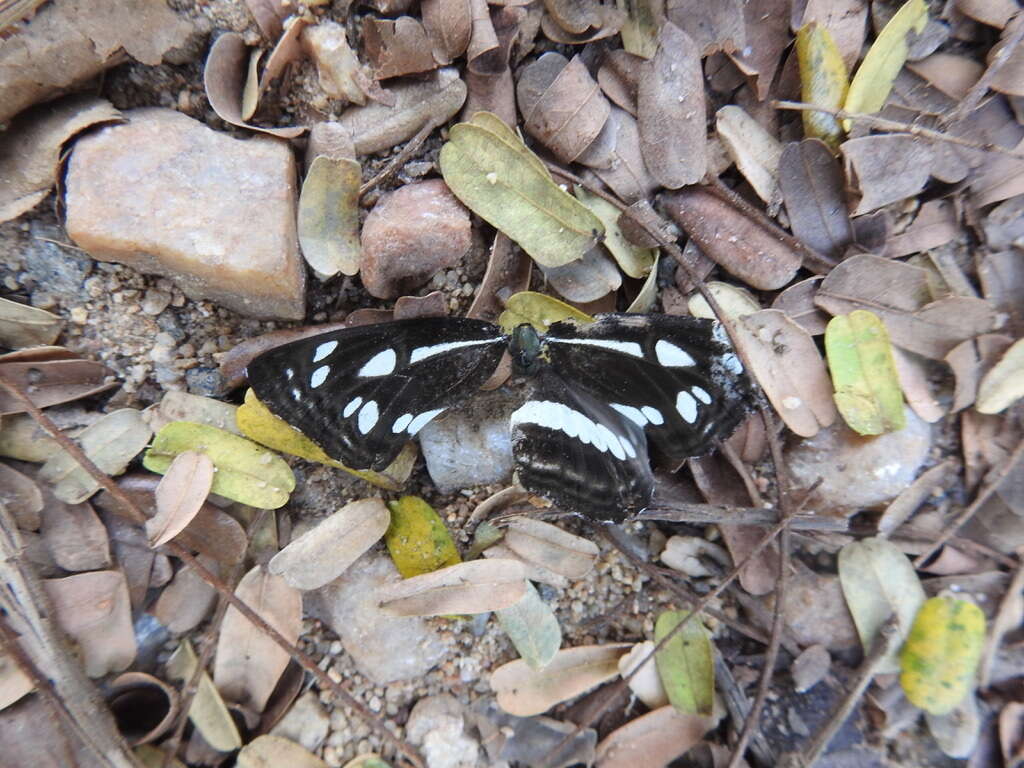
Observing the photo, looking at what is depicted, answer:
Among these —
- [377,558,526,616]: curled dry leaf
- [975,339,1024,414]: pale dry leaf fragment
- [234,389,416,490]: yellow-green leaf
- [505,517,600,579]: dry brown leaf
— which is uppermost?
[975,339,1024,414]: pale dry leaf fragment

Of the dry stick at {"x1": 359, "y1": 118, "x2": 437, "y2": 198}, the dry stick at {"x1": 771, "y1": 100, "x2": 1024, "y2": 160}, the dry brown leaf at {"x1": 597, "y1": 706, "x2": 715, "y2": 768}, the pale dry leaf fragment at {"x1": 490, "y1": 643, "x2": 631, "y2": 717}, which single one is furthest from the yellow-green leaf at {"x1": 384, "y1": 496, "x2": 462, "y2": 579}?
the dry stick at {"x1": 771, "y1": 100, "x2": 1024, "y2": 160}

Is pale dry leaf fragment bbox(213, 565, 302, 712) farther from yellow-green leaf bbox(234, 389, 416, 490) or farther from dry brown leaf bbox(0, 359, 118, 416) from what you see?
dry brown leaf bbox(0, 359, 118, 416)

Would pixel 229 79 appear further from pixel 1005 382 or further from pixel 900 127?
pixel 1005 382

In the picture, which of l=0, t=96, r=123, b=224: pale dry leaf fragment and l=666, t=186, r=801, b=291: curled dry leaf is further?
l=666, t=186, r=801, b=291: curled dry leaf

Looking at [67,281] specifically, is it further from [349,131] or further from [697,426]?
[697,426]

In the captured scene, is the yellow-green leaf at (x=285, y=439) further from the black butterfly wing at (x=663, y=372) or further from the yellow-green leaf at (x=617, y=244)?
the yellow-green leaf at (x=617, y=244)

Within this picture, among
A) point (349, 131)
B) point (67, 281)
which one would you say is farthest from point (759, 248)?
point (67, 281)
